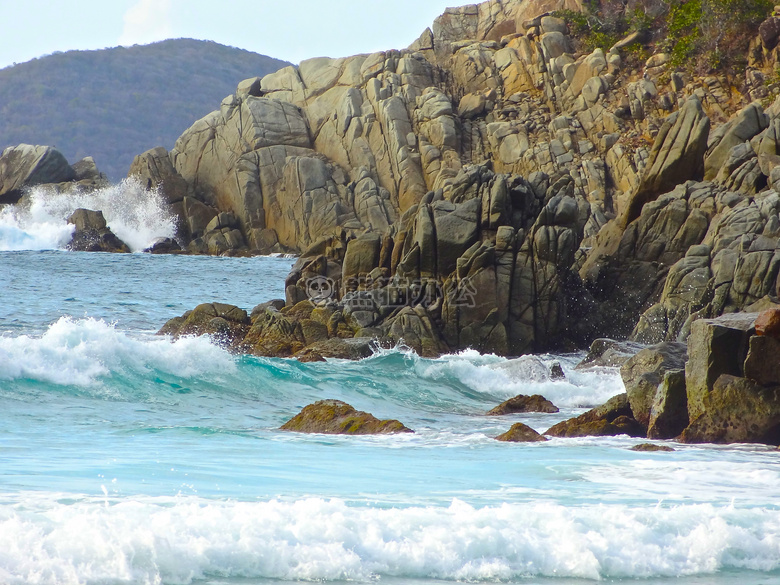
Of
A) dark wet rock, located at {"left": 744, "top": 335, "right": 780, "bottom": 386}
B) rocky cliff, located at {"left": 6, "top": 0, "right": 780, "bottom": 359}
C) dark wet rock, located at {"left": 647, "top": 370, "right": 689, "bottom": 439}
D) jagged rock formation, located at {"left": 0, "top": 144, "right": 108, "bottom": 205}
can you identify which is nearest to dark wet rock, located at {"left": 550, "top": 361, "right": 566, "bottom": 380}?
rocky cliff, located at {"left": 6, "top": 0, "right": 780, "bottom": 359}

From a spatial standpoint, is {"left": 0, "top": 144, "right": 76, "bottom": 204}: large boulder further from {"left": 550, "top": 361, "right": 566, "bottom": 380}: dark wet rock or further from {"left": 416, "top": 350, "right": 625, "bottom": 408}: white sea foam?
{"left": 550, "top": 361, "right": 566, "bottom": 380}: dark wet rock

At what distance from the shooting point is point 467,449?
11.7 m

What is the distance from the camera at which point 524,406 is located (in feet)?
52.0

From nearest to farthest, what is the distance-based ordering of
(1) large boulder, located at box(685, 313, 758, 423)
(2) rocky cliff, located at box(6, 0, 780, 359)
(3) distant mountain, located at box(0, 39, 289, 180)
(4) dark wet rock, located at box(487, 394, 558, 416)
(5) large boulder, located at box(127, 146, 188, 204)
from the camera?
Answer: (1) large boulder, located at box(685, 313, 758, 423)
(4) dark wet rock, located at box(487, 394, 558, 416)
(2) rocky cliff, located at box(6, 0, 780, 359)
(5) large boulder, located at box(127, 146, 188, 204)
(3) distant mountain, located at box(0, 39, 289, 180)

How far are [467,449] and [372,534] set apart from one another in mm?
5120

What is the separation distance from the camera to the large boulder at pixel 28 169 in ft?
211

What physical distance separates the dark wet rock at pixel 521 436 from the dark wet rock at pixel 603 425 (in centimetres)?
47

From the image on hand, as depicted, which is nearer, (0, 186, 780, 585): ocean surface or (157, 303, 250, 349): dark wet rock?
(0, 186, 780, 585): ocean surface

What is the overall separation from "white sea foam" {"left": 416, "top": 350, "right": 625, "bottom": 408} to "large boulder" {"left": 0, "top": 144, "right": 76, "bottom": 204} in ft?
167

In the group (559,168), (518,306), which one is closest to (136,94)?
(559,168)

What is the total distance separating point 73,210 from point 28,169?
5.53 meters

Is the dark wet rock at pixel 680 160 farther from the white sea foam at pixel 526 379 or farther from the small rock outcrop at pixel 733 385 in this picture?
the small rock outcrop at pixel 733 385

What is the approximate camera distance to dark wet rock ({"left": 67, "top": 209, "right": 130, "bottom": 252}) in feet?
190

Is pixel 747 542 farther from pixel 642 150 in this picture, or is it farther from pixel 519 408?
pixel 642 150
